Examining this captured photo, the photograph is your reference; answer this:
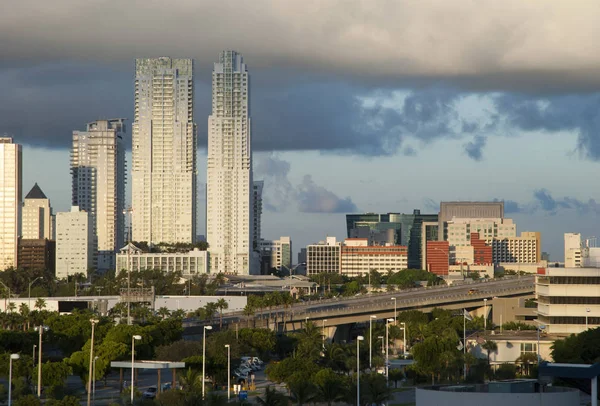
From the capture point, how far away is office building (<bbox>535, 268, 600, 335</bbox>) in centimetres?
14512

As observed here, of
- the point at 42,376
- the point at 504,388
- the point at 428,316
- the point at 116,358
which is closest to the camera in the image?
the point at 504,388

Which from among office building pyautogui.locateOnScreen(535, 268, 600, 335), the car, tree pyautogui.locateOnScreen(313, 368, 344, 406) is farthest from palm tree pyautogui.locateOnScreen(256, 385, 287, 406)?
office building pyautogui.locateOnScreen(535, 268, 600, 335)

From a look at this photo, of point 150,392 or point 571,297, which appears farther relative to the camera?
point 571,297

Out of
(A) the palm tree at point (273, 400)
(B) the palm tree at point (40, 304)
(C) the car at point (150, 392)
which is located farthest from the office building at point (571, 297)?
(B) the palm tree at point (40, 304)

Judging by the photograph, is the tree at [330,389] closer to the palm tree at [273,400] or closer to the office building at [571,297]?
the palm tree at [273,400]

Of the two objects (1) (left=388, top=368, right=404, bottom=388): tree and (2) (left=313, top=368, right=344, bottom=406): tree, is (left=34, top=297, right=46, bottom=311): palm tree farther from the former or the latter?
(2) (left=313, top=368, right=344, bottom=406): tree

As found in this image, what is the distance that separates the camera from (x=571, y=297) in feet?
479

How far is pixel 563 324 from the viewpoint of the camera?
478ft

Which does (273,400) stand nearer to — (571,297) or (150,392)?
(150,392)

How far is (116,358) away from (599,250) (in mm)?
74540

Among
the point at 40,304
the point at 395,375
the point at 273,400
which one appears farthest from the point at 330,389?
the point at 40,304

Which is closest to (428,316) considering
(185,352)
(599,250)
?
(599,250)

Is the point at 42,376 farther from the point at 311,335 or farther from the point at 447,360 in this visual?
the point at 311,335

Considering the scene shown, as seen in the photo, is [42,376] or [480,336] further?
[480,336]
